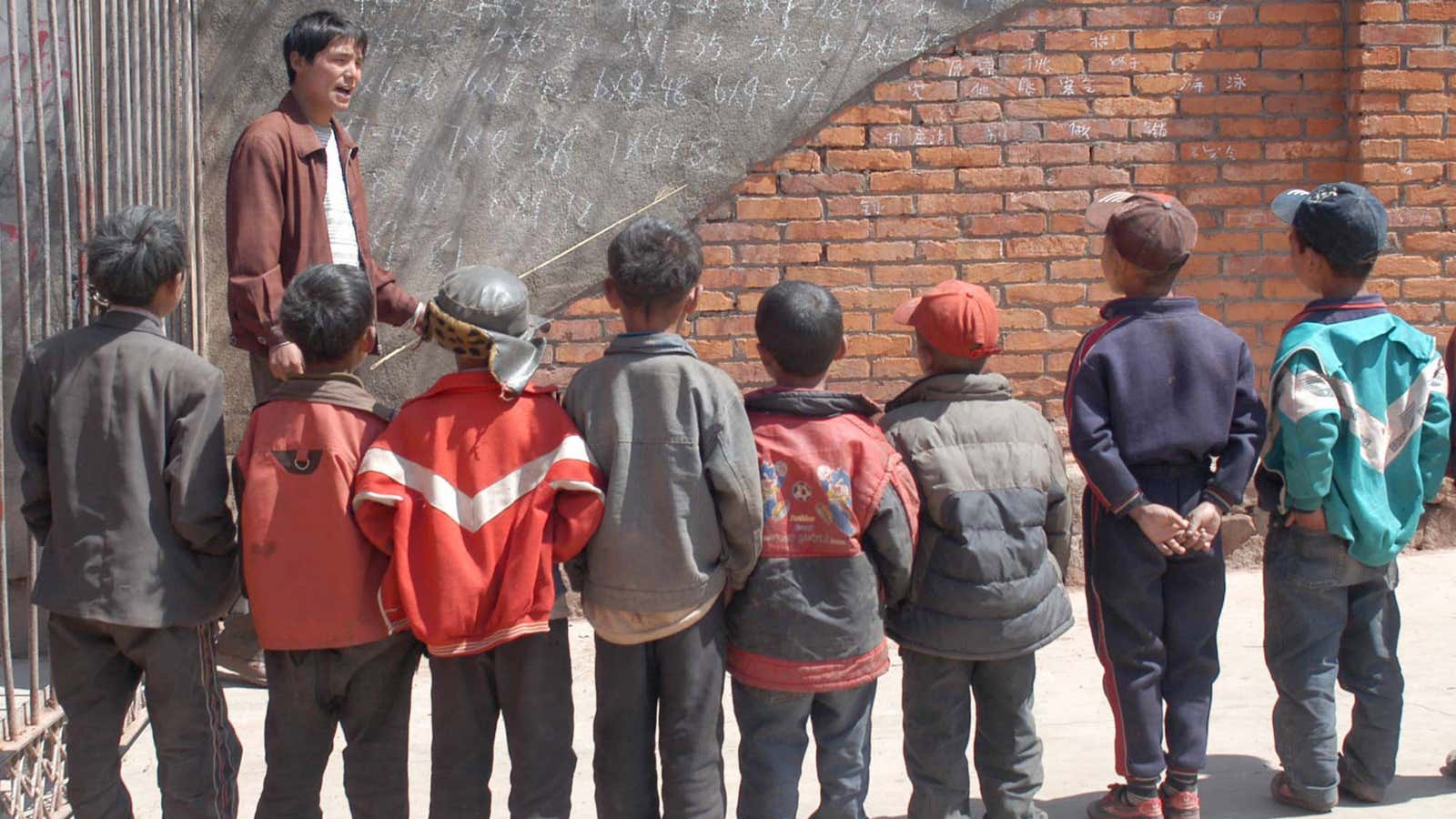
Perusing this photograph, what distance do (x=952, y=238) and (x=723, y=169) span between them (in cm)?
91

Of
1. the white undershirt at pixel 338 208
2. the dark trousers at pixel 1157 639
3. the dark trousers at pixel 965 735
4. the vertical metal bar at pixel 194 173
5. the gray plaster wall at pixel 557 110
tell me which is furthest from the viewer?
the gray plaster wall at pixel 557 110

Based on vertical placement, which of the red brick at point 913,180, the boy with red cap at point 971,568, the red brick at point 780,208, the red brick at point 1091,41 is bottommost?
the boy with red cap at point 971,568

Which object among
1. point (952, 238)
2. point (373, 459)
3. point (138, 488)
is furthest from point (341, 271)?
point (952, 238)

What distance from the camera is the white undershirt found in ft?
13.2

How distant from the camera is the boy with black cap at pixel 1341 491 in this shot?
11.1ft

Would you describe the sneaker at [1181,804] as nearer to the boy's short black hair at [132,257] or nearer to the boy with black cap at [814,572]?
the boy with black cap at [814,572]

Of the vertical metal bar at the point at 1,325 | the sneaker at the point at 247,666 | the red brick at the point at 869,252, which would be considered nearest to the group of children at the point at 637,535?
the vertical metal bar at the point at 1,325

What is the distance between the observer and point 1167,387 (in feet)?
10.8

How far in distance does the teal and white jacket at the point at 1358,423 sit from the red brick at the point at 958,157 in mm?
1963

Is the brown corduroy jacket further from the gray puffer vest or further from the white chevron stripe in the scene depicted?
the gray puffer vest

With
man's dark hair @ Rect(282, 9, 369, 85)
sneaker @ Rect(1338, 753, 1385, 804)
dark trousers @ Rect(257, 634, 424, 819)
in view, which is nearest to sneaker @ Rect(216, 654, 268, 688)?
dark trousers @ Rect(257, 634, 424, 819)

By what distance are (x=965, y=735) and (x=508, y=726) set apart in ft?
3.41

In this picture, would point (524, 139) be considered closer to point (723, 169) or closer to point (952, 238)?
point (723, 169)

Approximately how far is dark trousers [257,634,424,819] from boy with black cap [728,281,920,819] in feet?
2.45
